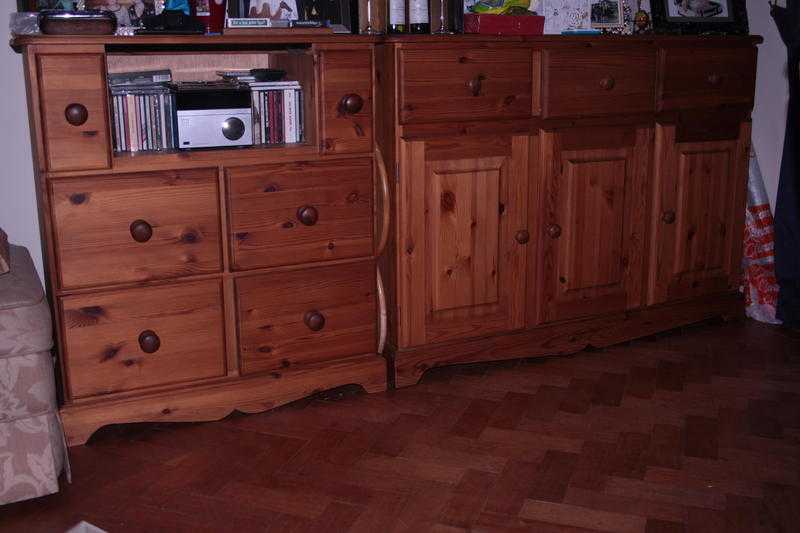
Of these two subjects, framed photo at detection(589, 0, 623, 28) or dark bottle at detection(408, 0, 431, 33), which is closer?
dark bottle at detection(408, 0, 431, 33)

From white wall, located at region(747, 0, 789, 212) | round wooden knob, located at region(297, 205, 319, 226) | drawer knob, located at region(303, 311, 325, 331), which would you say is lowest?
drawer knob, located at region(303, 311, 325, 331)

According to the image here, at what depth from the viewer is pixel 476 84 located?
2.56m

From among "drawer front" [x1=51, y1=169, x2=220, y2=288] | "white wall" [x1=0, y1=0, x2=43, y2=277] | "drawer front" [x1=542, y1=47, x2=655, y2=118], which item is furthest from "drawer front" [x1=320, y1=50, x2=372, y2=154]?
"white wall" [x1=0, y1=0, x2=43, y2=277]

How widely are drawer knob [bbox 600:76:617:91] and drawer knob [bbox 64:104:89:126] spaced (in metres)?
1.54

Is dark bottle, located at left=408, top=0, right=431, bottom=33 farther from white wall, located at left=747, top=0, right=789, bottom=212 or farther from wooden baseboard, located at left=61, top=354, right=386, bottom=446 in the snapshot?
white wall, located at left=747, top=0, right=789, bottom=212

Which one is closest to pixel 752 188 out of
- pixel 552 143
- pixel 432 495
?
pixel 552 143

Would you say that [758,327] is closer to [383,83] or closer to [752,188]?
[752,188]

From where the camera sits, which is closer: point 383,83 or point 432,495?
point 432,495

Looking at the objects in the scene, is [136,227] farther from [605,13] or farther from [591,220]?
[605,13]

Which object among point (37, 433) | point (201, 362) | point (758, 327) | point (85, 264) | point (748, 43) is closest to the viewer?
point (37, 433)

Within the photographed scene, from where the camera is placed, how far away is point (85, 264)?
2234 millimetres

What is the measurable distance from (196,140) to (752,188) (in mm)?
2142

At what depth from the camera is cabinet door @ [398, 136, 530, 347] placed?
2590 mm

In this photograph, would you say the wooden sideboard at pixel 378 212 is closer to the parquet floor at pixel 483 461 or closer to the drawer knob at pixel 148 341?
the drawer knob at pixel 148 341
